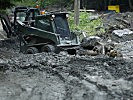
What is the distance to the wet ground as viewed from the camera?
A: 7.30 m

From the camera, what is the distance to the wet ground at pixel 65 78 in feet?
23.9

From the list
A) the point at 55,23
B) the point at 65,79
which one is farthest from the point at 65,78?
the point at 55,23

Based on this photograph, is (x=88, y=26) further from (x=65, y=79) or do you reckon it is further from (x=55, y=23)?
(x=65, y=79)


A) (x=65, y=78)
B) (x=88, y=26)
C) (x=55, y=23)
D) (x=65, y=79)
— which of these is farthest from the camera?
(x=88, y=26)

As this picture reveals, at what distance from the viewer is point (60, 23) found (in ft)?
46.6

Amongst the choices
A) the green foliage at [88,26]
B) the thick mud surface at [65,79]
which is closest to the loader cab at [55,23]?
the thick mud surface at [65,79]

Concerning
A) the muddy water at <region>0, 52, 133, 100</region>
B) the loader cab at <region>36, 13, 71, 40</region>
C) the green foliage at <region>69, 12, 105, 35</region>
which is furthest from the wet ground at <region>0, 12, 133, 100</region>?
the green foliage at <region>69, 12, 105, 35</region>

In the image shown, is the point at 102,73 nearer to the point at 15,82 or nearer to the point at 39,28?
the point at 15,82

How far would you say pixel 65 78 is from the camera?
893 centimetres

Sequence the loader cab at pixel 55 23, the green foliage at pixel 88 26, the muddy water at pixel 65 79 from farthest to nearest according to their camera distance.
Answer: the green foliage at pixel 88 26 → the loader cab at pixel 55 23 → the muddy water at pixel 65 79

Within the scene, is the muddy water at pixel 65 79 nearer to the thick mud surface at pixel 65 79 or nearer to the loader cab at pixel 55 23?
the thick mud surface at pixel 65 79

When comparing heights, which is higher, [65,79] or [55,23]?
[55,23]

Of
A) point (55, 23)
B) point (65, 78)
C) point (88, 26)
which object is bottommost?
point (88, 26)

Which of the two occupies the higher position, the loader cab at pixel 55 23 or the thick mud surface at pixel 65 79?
the loader cab at pixel 55 23
